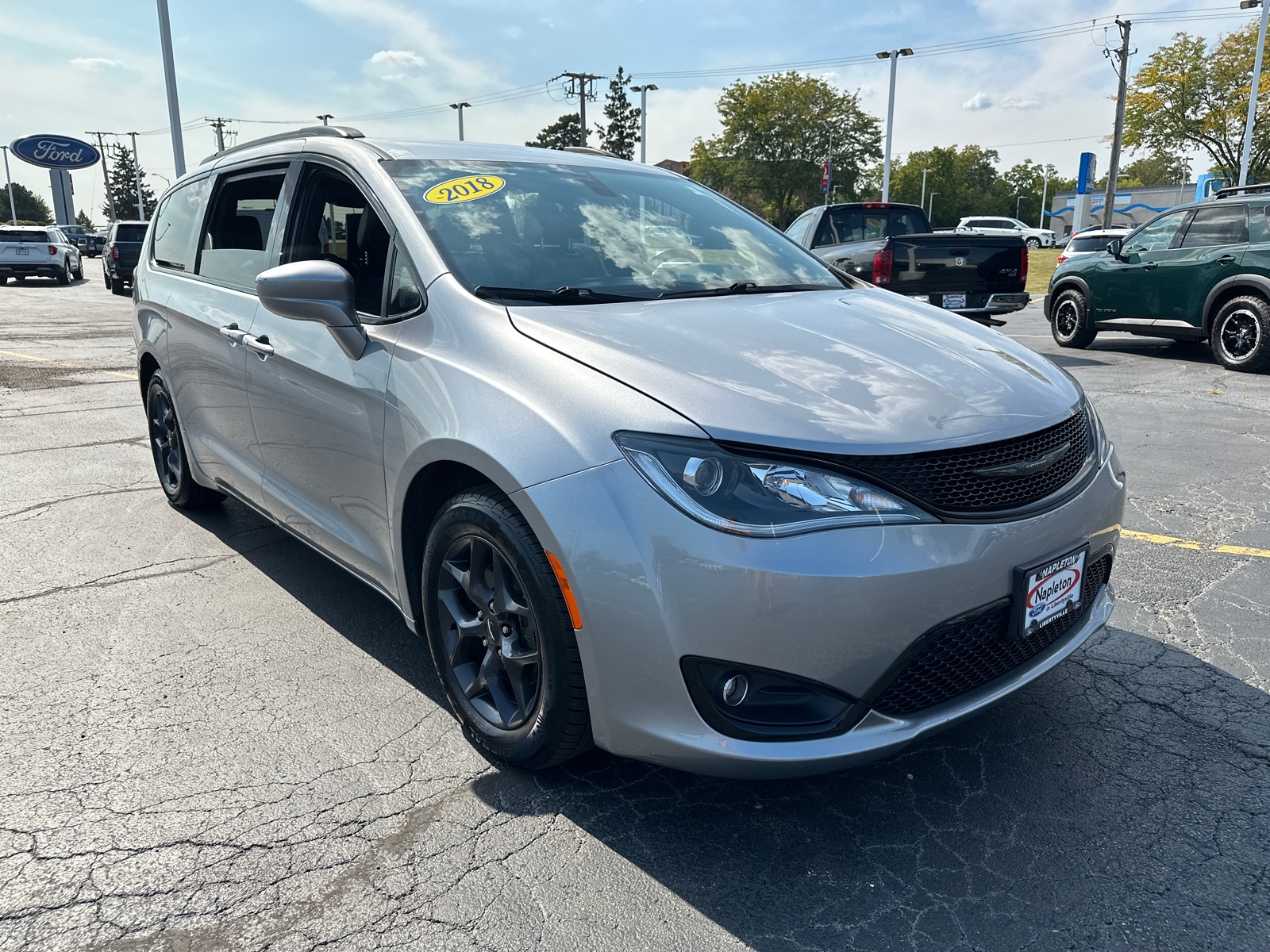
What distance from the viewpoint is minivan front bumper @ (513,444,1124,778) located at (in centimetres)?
197

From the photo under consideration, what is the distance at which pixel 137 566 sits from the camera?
4.24m

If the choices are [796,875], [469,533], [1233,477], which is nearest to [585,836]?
[796,875]

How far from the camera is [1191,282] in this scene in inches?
400

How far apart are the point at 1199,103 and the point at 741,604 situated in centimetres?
5147

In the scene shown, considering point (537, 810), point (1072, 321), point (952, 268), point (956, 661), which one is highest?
point (952, 268)

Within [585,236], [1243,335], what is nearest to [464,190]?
[585,236]

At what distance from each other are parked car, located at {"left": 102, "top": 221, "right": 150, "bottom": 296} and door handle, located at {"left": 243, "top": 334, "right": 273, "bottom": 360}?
2363cm

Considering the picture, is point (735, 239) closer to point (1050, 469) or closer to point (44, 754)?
point (1050, 469)

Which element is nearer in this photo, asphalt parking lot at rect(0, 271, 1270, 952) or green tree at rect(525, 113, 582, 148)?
asphalt parking lot at rect(0, 271, 1270, 952)

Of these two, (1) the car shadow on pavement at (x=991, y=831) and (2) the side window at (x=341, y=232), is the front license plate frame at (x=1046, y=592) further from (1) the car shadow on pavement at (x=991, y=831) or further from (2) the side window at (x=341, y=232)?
(2) the side window at (x=341, y=232)

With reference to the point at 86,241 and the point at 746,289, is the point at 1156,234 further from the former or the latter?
the point at 86,241

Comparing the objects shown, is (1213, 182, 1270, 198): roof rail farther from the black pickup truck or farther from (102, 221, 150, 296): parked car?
(102, 221, 150, 296): parked car

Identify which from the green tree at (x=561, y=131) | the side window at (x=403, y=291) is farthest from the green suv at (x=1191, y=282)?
the green tree at (x=561, y=131)

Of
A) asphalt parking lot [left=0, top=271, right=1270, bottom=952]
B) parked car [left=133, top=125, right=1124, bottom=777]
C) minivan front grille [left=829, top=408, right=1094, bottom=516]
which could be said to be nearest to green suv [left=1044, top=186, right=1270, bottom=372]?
asphalt parking lot [left=0, top=271, right=1270, bottom=952]
